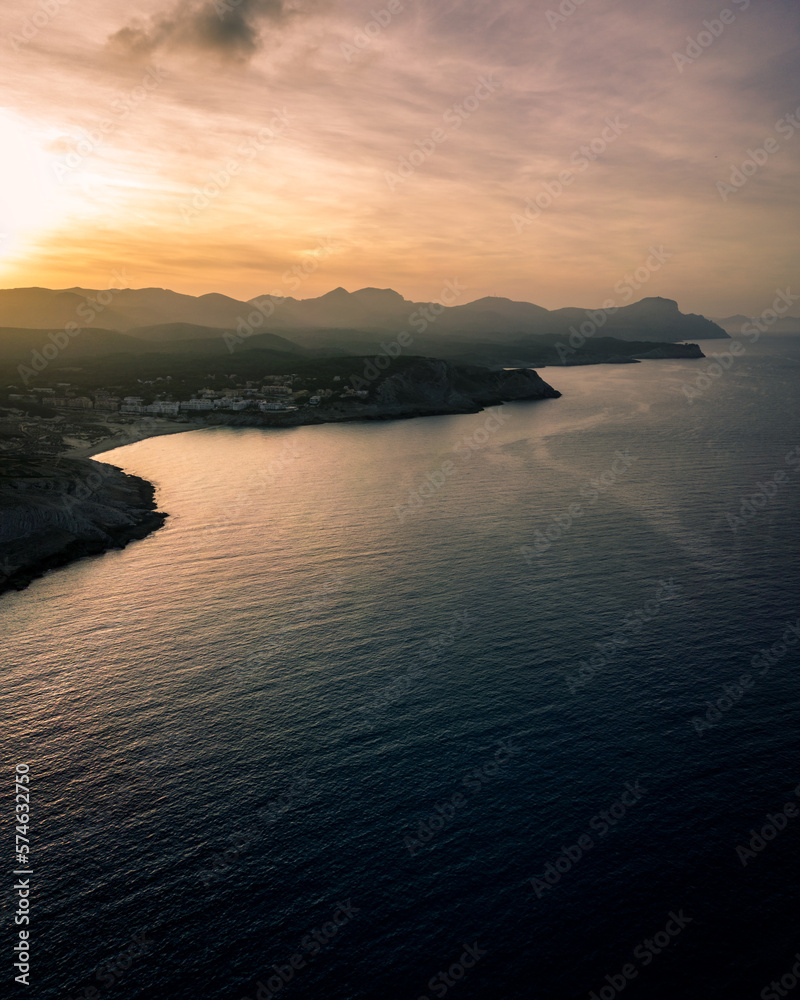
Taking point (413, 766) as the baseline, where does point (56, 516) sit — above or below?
above

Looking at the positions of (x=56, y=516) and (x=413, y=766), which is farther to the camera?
(x=56, y=516)

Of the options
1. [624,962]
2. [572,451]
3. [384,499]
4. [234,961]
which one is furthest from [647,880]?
[572,451]

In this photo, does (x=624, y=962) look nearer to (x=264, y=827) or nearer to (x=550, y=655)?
(x=264, y=827)

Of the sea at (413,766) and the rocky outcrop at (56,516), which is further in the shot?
the rocky outcrop at (56,516)

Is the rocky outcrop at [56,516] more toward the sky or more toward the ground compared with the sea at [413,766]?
more toward the sky
